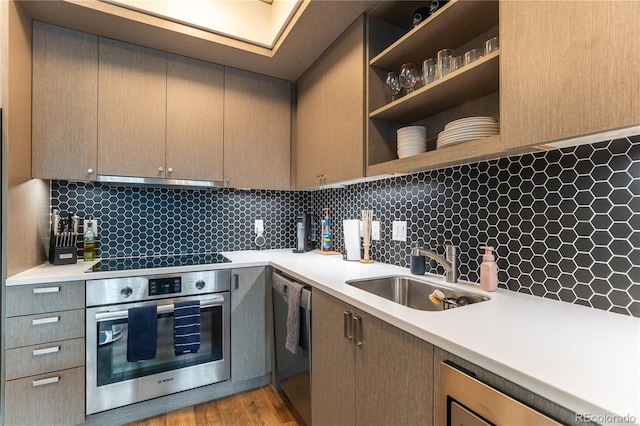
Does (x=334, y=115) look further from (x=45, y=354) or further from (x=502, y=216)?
(x=45, y=354)

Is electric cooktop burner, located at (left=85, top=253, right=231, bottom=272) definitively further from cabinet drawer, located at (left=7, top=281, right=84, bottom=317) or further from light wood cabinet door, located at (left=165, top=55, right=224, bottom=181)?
light wood cabinet door, located at (left=165, top=55, right=224, bottom=181)

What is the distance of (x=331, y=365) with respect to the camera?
1375 millimetres

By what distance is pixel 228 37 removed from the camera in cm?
203

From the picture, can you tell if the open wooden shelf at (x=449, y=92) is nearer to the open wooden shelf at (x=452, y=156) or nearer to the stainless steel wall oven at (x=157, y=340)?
the open wooden shelf at (x=452, y=156)

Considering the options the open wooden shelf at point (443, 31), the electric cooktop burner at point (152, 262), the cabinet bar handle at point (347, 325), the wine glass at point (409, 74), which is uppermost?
the open wooden shelf at point (443, 31)

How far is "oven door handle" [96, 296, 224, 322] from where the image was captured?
65.3 inches

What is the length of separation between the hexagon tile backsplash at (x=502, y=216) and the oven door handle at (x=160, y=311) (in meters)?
0.67

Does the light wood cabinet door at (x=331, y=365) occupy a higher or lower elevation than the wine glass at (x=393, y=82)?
lower

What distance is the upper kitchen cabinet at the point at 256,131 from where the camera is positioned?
7.76ft

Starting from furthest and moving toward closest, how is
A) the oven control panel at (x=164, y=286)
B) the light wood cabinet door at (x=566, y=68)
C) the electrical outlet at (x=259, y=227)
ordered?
1. the electrical outlet at (x=259, y=227)
2. the oven control panel at (x=164, y=286)
3. the light wood cabinet door at (x=566, y=68)

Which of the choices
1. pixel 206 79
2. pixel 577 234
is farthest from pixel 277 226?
pixel 577 234

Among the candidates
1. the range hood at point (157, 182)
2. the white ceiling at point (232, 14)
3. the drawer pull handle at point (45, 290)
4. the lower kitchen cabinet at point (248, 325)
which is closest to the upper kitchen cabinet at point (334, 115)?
the white ceiling at point (232, 14)

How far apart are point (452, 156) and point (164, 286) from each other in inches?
71.2

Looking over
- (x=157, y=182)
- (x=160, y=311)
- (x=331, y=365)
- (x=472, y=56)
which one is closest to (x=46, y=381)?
(x=160, y=311)
